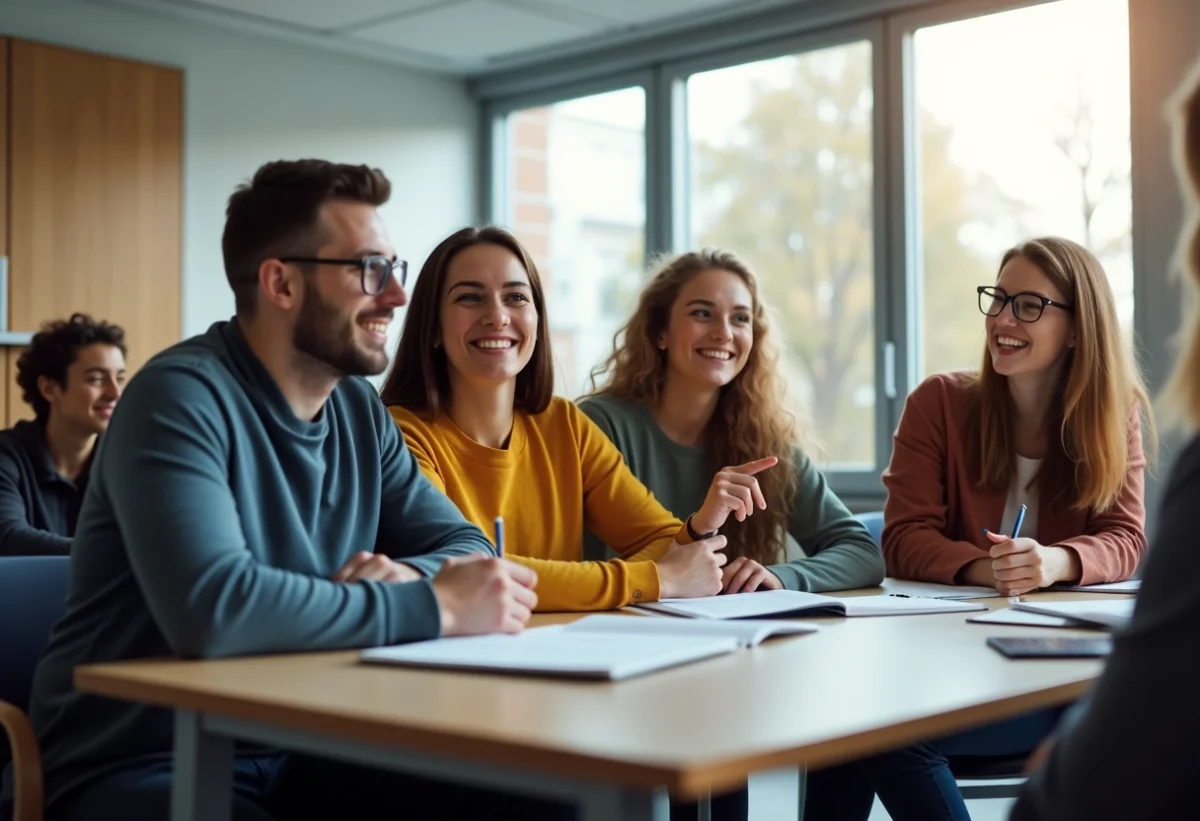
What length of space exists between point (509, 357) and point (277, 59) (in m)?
3.32

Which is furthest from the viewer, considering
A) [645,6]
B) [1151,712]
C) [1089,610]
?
[645,6]

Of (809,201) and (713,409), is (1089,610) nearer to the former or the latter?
(713,409)

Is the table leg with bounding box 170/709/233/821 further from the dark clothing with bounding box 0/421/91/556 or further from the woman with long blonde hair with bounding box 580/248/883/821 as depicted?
the dark clothing with bounding box 0/421/91/556

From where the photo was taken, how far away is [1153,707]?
891 millimetres

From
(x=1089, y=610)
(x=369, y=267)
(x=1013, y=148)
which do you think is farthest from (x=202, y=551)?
(x=1013, y=148)

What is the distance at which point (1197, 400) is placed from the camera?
39.8 inches

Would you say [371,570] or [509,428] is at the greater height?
[509,428]

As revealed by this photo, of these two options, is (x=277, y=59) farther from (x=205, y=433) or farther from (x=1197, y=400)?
(x=1197, y=400)

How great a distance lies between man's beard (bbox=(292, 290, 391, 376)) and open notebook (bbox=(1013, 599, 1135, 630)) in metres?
0.99

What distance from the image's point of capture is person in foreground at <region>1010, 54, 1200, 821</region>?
0.88m

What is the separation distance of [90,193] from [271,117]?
2.86ft

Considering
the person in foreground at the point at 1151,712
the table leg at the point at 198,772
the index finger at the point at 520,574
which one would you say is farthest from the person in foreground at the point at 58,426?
the person in foreground at the point at 1151,712

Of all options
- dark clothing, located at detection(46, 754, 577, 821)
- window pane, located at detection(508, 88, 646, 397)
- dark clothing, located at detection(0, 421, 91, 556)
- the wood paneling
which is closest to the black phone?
dark clothing, located at detection(46, 754, 577, 821)

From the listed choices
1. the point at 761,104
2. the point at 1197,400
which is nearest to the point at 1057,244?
the point at 1197,400
